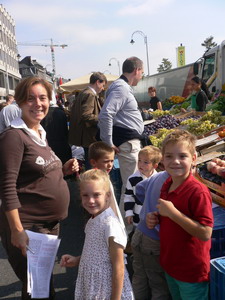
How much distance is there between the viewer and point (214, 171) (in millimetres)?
2738

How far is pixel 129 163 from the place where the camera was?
3.85 m

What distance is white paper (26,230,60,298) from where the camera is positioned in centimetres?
189

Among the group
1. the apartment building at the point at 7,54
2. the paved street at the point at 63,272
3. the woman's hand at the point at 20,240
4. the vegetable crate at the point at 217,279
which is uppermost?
the apartment building at the point at 7,54

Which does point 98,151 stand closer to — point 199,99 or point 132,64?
point 132,64

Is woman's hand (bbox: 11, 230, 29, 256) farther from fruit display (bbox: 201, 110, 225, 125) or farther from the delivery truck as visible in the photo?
the delivery truck

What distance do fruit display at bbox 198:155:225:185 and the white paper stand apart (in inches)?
57.3

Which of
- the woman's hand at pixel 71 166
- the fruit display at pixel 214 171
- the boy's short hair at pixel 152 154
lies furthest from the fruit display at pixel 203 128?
the woman's hand at pixel 71 166

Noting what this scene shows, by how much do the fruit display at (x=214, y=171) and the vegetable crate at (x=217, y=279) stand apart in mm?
933

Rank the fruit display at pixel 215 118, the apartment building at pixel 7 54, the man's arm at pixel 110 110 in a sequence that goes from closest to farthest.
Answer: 1. the man's arm at pixel 110 110
2. the fruit display at pixel 215 118
3. the apartment building at pixel 7 54

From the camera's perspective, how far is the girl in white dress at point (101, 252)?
5.79ft

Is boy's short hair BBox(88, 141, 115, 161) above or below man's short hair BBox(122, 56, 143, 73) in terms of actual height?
below

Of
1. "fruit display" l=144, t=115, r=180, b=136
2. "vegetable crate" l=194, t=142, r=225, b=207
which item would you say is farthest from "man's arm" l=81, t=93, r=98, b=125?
"vegetable crate" l=194, t=142, r=225, b=207

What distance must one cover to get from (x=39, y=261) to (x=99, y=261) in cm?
40

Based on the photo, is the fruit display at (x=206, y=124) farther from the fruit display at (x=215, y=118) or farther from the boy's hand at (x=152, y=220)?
the boy's hand at (x=152, y=220)
